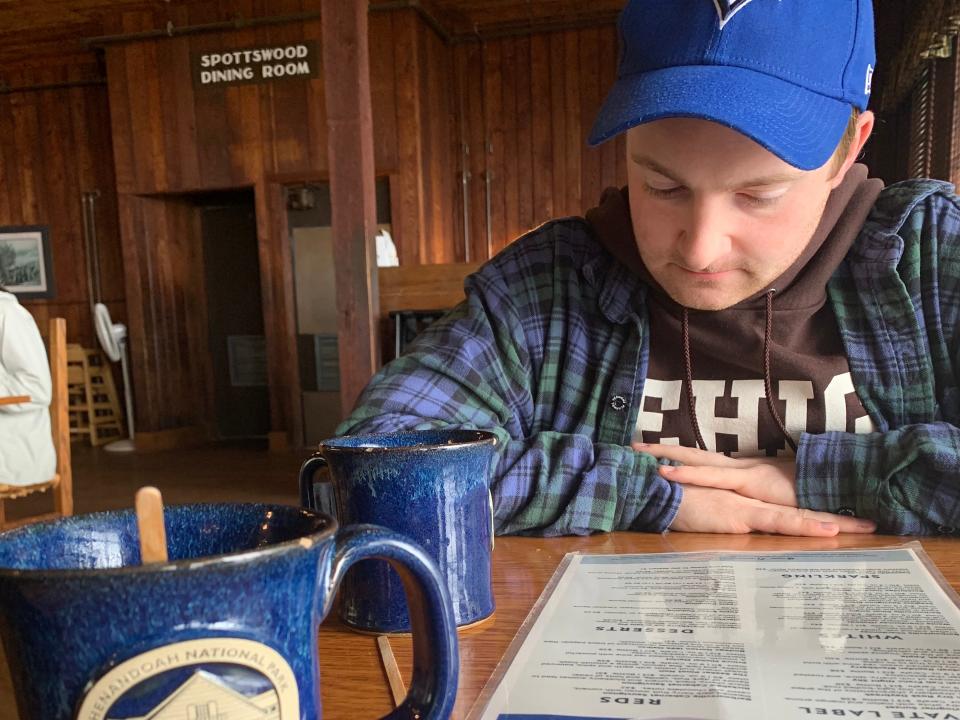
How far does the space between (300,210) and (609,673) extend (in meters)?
5.24

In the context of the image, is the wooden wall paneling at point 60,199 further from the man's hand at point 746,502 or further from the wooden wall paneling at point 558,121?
the man's hand at point 746,502

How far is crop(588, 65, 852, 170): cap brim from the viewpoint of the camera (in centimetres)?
72

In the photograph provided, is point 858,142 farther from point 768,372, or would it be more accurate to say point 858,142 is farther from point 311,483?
point 311,483

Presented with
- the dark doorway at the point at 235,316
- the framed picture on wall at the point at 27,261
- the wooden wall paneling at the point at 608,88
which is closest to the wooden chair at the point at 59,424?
the dark doorway at the point at 235,316

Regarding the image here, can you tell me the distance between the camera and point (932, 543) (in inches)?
29.0

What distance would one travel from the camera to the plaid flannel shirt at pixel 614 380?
83 cm

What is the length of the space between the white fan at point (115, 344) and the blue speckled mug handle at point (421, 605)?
6203 millimetres

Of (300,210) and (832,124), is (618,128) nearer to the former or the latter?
(832,124)

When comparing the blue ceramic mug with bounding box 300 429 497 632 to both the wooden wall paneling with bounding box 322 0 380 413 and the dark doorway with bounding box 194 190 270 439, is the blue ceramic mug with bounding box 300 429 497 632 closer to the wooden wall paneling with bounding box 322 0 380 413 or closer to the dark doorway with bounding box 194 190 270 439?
the wooden wall paneling with bounding box 322 0 380 413

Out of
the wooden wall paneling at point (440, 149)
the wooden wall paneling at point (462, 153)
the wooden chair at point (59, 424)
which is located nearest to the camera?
the wooden chair at point (59, 424)

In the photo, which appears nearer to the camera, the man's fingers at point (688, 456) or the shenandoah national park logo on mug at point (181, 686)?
the shenandoah national park logo on mug at point (181, 686)

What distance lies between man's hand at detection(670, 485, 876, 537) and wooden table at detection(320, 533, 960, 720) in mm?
15

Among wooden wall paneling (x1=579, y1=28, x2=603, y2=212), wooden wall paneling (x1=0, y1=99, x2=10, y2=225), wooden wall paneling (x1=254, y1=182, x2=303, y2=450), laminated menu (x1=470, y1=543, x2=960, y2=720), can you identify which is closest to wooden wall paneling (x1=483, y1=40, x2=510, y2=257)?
wooden wall paneling (x1=579, y1=28, x2=603, y2=212)

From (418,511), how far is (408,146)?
4831mm
